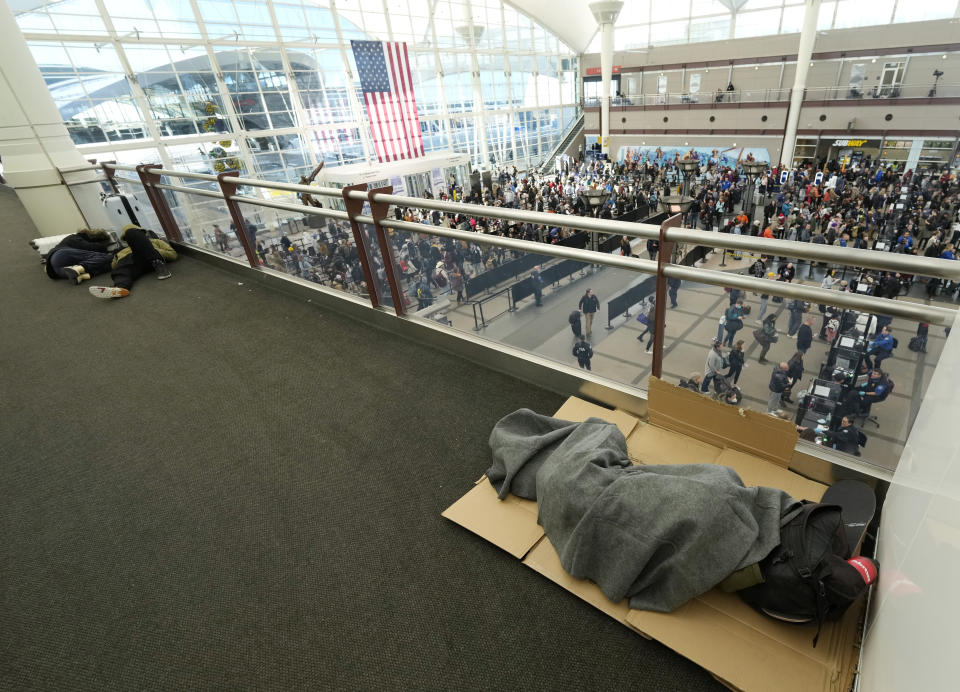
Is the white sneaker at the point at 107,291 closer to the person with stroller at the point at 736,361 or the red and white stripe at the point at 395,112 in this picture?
the person with stroller at the point at 736,361

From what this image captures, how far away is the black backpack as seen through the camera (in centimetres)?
126

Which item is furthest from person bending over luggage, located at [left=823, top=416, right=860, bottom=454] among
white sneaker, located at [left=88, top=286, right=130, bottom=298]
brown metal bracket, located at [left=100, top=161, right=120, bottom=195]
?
brown metal bracket, located at [left=100, top=161, right=120, bottom=195]

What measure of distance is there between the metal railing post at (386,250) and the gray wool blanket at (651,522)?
1929 millimetres

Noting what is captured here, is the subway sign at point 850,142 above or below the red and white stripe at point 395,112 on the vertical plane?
below

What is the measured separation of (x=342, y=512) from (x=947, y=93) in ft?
92.6

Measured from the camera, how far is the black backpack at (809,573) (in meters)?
1.26

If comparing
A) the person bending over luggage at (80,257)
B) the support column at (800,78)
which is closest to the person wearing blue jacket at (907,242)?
the support column at (800,78)

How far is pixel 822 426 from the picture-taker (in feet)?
5.91

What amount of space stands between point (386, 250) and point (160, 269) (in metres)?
3.46

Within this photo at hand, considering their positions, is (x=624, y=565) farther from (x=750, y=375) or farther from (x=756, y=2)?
(x=756, y=2)

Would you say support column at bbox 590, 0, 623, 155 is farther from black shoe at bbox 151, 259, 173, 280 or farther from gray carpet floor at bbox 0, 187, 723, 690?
gray carpet floor at bbox 0, 187, 723, 690

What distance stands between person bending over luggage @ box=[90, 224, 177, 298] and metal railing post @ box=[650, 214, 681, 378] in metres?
4.93

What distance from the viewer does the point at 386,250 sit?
10.3ft

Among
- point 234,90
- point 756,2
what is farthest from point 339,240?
point 756,2
